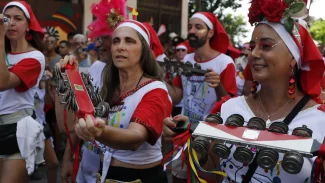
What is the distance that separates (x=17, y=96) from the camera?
13.5 feet

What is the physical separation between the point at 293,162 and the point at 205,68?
3.30 metres

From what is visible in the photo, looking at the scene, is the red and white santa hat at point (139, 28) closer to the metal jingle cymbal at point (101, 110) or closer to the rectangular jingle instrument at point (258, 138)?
the metal jingle cymbal at point (101, 110)

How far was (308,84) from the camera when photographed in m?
2.51

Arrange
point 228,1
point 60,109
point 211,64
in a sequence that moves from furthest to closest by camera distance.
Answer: point 228,1, point 211,64, point 60,109

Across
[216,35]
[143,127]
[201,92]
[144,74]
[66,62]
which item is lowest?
[201,92]

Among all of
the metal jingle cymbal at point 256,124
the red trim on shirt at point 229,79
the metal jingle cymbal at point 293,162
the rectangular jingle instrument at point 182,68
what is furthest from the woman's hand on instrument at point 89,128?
the red trim on shirt at point 229,79

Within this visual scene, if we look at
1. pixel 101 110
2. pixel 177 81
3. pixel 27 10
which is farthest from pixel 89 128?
pixel 177 81

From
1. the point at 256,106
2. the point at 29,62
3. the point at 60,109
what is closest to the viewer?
the point at 256,106

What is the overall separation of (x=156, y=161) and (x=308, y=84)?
46.0 inches

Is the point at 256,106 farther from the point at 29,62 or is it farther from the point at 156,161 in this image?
the point at 29,62

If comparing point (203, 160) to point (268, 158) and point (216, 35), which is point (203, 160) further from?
point (216, 35)

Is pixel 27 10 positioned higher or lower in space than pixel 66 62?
higher

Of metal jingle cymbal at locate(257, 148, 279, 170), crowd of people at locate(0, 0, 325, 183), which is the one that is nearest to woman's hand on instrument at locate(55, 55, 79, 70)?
crowd of people at locate(0, 0, 325, 183)

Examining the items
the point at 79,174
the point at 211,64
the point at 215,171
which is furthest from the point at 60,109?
the point at 211,64
